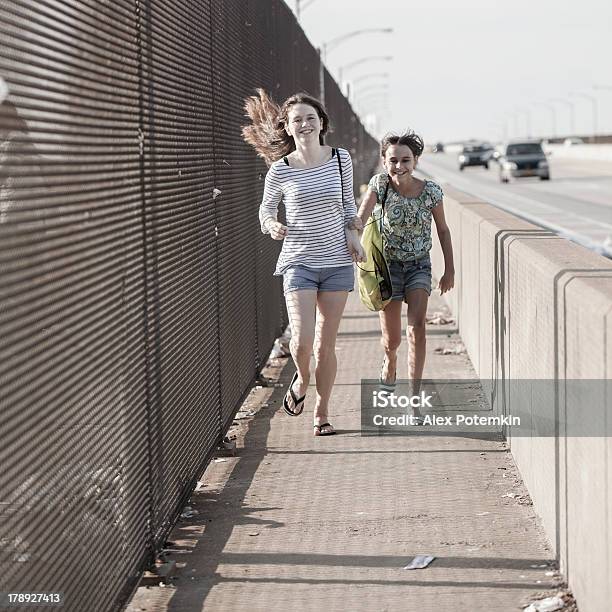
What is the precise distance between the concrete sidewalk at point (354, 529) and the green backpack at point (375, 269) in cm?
84

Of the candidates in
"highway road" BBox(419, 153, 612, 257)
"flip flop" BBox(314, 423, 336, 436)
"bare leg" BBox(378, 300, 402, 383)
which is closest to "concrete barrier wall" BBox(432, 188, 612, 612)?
"bare leg" BBox(378, 300, 402, 383)

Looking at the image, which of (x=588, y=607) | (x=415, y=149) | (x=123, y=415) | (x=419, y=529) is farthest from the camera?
(x=415, y=149)

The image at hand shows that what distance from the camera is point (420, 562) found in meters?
5.99

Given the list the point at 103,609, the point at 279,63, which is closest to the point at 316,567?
the point at 103,609

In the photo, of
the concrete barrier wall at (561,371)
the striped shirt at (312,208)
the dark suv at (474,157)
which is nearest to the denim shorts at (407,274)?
the concrete barrier wall at (561,371)

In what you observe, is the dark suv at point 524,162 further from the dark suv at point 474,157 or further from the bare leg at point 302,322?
the bare leg at point 302,322

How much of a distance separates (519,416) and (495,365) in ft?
5.33

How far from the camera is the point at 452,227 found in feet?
51.8

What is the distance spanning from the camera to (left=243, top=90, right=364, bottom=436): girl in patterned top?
835cm

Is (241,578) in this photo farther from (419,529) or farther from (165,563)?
(419,529)

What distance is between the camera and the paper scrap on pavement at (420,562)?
5.95 m

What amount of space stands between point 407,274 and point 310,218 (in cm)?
103

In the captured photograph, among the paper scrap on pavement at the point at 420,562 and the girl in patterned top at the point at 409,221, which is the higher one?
the girl in patterned top at the point at 409,221

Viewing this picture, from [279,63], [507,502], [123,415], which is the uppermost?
[279,63]
